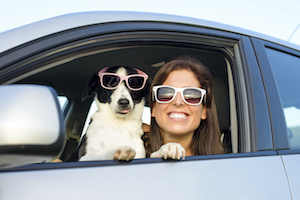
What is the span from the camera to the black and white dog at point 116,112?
2244 mm

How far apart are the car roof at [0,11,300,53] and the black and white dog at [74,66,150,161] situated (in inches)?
25.7

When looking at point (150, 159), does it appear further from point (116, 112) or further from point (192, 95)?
point (116, 112)

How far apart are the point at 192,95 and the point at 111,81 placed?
62 centimetres

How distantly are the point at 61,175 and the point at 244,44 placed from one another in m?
1.21

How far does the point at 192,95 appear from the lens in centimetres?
199

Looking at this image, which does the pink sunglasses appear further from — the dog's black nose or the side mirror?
the side mirror

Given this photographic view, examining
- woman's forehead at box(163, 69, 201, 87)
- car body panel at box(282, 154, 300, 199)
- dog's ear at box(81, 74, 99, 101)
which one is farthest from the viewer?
dog's ear at box(81, 74, 99, 101)

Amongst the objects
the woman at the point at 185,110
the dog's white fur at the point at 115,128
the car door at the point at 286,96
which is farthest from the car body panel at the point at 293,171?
the dog's white fur at the point at 115,128

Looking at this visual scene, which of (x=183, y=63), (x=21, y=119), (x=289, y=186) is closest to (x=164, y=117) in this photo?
(x=183, y=63)

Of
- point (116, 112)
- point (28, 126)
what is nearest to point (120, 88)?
point (116, 112)

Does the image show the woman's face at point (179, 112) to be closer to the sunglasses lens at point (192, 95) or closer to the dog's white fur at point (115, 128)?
the sunglasses lens at point (192, 95)

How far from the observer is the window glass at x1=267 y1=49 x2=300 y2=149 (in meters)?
1.74

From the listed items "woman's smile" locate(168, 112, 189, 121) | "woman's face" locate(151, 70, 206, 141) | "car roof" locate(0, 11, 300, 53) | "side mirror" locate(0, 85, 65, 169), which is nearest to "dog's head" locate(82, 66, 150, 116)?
"woman's face" locate(151, 70, 206, 141)

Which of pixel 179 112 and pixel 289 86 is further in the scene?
pixel 179 112
